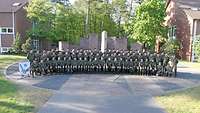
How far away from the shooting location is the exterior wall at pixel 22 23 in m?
41.3

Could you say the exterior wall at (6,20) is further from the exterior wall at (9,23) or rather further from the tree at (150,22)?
the tree at (150,22)

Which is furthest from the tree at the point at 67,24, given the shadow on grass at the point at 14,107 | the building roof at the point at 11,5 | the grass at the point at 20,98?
the shadow on grass at the point at 14,107

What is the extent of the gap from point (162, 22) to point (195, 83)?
2268 centimetres

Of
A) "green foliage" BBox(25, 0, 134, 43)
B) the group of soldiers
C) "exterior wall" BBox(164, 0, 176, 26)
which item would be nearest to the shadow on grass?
the group of soldiers

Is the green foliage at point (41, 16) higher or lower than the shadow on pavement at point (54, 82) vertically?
higher

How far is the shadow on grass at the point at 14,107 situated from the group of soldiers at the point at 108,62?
779 centimetres

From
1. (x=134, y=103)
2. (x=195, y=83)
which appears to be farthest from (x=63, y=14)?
(x=134, y=103)

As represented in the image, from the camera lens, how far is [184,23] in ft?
125

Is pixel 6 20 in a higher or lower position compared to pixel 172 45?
higher

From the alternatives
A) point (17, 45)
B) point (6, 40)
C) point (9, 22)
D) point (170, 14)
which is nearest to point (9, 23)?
point (9, 22)

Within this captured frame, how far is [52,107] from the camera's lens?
1198 cm

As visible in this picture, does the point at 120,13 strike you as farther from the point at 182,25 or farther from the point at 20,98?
the point at 20,98

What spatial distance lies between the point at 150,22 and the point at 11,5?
50.6 ft

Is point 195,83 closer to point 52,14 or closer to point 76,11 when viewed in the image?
point 52,14
